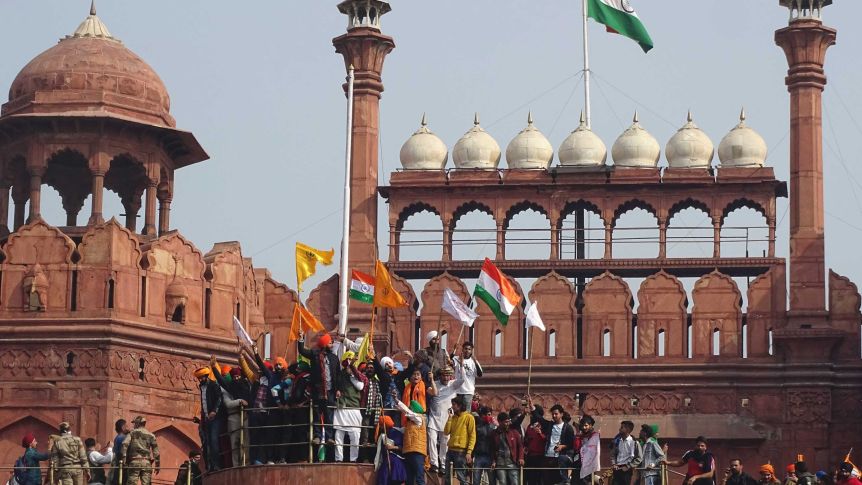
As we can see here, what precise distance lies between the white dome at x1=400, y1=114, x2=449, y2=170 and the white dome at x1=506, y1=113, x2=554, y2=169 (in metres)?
1.23

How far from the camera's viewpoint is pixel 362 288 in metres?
40.7

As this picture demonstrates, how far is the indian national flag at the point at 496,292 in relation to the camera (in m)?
39.3

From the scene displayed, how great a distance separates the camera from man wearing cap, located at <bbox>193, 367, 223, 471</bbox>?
33.9 metres

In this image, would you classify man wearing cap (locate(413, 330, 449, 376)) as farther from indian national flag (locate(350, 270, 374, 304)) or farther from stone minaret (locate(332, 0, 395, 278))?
stone minaret (locate(332, 0, 395, 278))

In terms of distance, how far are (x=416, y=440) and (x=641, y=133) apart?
17.2m

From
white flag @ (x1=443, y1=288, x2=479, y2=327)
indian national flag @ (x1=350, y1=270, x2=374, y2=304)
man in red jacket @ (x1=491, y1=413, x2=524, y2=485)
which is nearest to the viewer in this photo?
man in red jacket @ (x1=491, y1=413, x2=524, y2=485)

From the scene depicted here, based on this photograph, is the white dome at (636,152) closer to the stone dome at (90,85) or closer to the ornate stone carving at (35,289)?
the stone dome at (90,85)

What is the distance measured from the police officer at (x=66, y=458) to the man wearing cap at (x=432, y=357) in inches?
189

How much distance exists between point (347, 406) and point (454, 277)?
1461 centimetres

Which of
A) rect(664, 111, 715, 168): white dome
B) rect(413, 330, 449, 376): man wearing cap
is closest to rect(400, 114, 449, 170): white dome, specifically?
rect(664, 111, 715, 168): white dome

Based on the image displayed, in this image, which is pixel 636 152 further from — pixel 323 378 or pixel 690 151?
pixel 323 378

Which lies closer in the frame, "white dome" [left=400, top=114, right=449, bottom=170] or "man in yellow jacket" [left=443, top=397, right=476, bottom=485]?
"man in yellow jacket" [left=443, top=397, right=476, bottom=485]

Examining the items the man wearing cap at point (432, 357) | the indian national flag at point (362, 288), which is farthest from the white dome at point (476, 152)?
the man wearing cap at point (432, 357)

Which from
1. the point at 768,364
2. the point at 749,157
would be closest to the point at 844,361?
the point at 768,364
